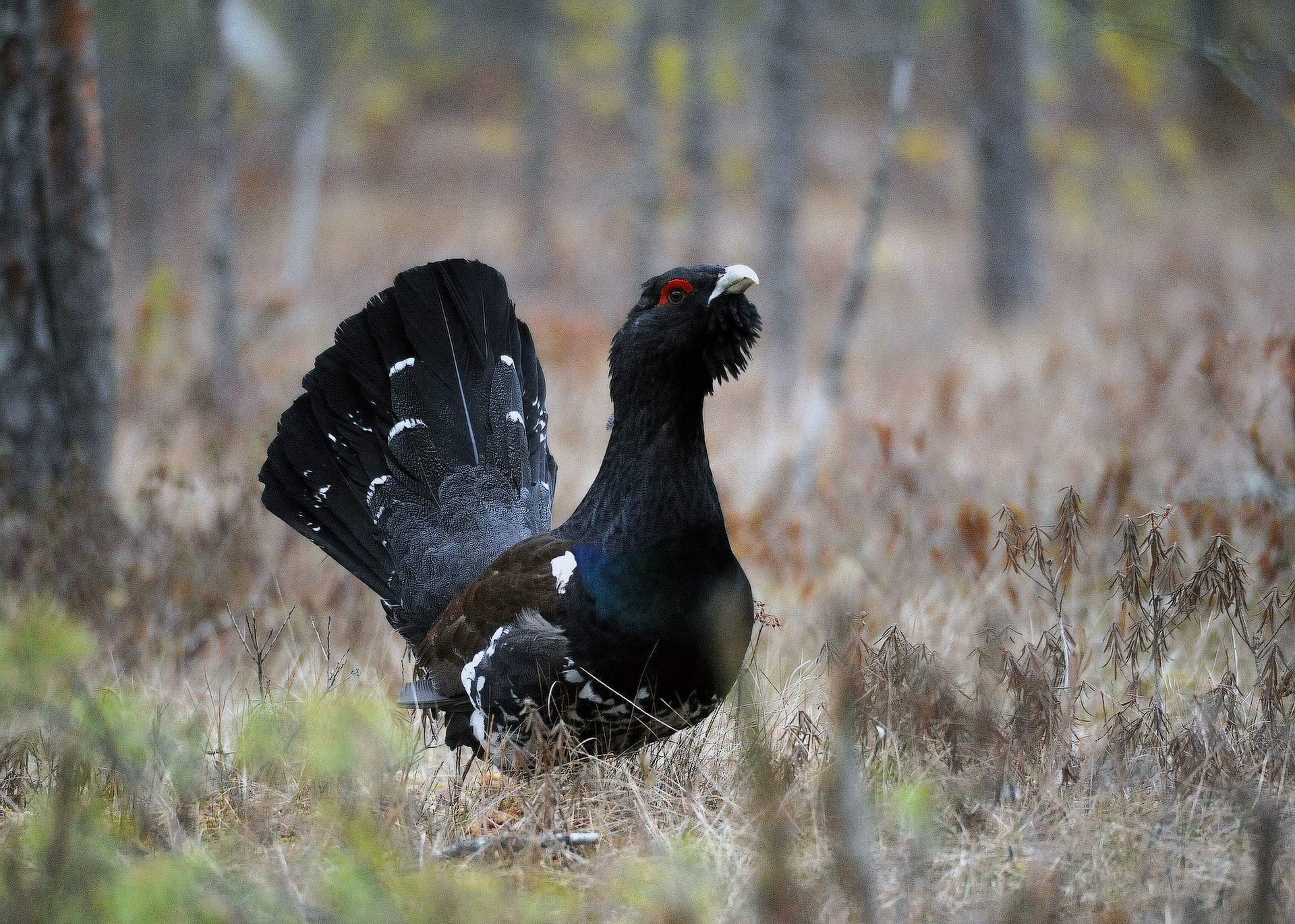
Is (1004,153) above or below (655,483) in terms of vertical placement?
above

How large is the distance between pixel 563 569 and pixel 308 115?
23.3 m

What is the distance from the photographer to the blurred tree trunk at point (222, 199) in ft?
26.7

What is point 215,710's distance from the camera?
3531 mm

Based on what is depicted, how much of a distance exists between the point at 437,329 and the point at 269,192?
28.8 meters

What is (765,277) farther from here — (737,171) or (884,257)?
(737,171)

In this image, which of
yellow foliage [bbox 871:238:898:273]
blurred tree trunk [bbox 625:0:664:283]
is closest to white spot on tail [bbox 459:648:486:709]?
blurred tree trunk [bbox 625:0:664:283]

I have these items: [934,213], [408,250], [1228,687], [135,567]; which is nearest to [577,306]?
[408,250]

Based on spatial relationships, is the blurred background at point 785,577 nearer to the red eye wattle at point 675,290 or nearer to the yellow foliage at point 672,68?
the red eye wattle at point 675,290

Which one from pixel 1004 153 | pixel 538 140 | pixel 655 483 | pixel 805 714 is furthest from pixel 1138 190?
pixel 805 714

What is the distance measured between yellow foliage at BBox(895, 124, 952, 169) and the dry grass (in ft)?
48.7

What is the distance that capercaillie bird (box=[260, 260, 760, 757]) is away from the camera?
281 cm

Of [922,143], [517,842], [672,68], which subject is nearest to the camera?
[517,842]

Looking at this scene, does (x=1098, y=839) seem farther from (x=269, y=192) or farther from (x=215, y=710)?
(x=269, y=192)

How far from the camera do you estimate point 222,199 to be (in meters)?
8.47
